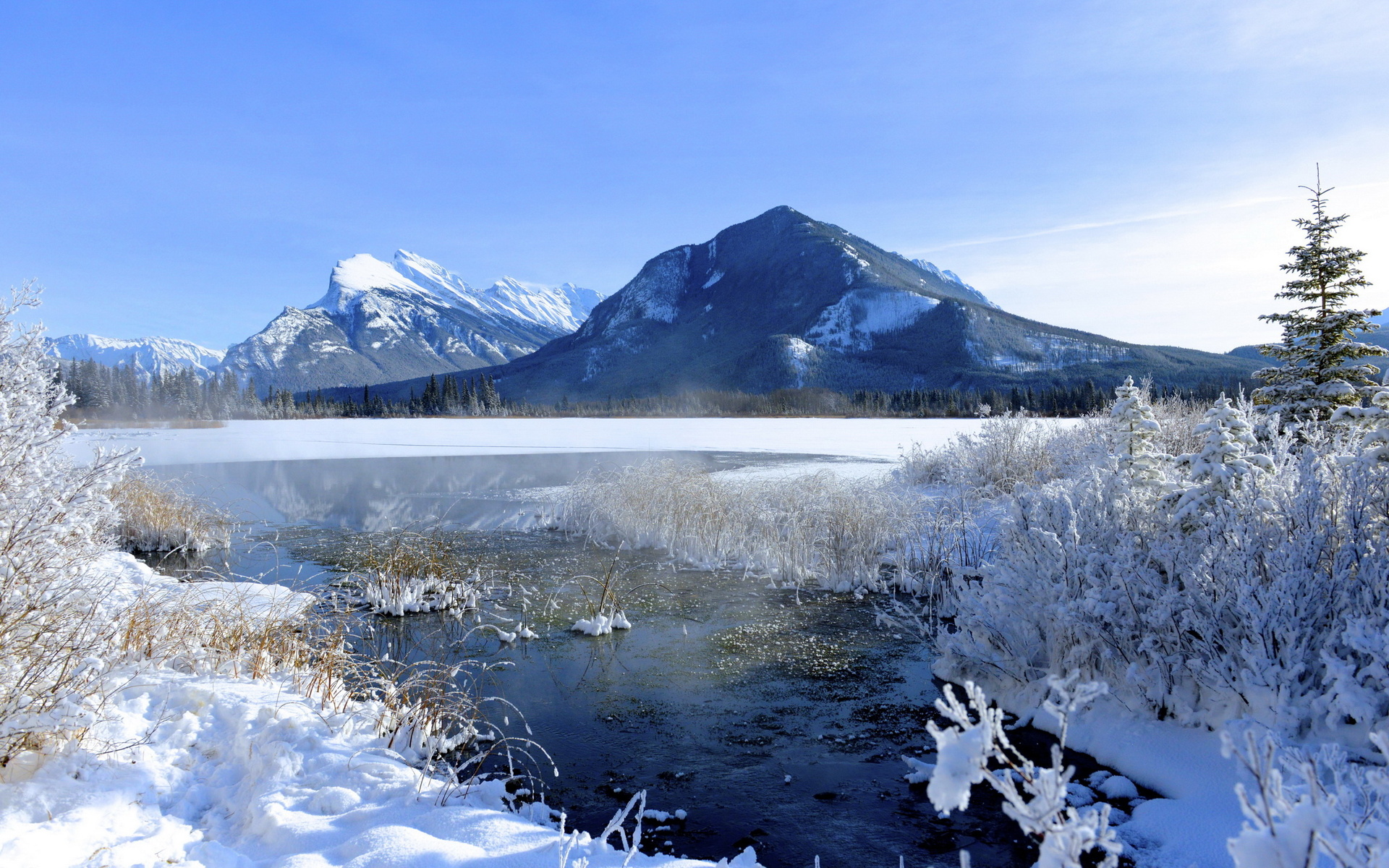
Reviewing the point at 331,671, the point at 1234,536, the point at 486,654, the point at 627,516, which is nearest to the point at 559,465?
the point at 627,516

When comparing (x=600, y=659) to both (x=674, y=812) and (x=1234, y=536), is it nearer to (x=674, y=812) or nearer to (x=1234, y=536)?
(x=674, y=812)

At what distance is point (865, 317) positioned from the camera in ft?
606

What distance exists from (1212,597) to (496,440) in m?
40.1

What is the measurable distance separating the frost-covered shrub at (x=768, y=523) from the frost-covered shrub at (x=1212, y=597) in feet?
13.6

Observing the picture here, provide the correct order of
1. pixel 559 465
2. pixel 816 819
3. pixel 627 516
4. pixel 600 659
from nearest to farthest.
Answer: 1. pixel 816 819
2. pixel 600 659
3. pixel 627 516
4. pixel 559 465

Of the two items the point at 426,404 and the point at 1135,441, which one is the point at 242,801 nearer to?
the point at 1135,441

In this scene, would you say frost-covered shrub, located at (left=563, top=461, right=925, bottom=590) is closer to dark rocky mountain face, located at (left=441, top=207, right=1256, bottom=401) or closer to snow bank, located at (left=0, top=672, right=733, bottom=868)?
snow bank, located at (left=0, top=672, right=733, bottom=868)

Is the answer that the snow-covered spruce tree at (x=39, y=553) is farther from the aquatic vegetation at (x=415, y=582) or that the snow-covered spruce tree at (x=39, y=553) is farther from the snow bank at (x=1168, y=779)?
the snow bank at (x=1168, y=779)

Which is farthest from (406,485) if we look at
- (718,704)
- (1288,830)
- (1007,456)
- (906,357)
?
(906,357)

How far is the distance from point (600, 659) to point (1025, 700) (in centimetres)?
439

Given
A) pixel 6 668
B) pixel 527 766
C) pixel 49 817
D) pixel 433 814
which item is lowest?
pixel 527 766

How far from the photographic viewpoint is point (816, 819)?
5.12 meters

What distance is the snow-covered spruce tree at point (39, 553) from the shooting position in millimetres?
3871

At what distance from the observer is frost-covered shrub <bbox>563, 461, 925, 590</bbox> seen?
12.2 meters
